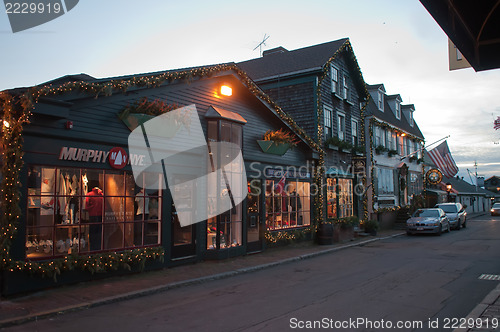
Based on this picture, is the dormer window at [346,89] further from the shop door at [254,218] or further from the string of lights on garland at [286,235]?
the shop door at [254,218]

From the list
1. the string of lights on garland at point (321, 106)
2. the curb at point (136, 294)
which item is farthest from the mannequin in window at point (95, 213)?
the string of lights on garland at point (321, 106)

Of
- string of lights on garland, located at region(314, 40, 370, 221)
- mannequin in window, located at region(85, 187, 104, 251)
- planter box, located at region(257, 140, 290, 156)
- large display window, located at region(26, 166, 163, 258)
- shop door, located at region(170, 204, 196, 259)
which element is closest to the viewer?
large display window, located at region(26, 166, 163, 258)

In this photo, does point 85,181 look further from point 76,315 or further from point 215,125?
point 215,125

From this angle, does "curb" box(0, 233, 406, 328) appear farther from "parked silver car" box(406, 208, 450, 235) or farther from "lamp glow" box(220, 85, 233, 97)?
"parked silver car" box(406, 208, 450, 235)

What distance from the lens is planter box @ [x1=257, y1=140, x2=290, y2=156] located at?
15.1 meters

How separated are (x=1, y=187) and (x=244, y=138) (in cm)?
828

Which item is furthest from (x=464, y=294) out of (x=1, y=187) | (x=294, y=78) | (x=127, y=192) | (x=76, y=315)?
(x=294, y=78)

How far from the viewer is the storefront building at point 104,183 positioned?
8133 mm

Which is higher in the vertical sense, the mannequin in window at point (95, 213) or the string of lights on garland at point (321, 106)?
the string of lights on garland at point (321, 106)

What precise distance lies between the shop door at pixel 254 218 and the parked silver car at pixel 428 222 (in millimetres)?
11613

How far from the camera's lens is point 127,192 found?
10438mm

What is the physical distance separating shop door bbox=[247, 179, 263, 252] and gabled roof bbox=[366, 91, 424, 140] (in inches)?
551

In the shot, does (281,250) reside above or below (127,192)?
below

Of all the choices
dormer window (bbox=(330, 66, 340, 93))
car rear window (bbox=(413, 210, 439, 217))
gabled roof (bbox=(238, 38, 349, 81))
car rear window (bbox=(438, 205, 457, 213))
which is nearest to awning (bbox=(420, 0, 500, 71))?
gabled roof (bbox=(238, 38, 349, 81))
